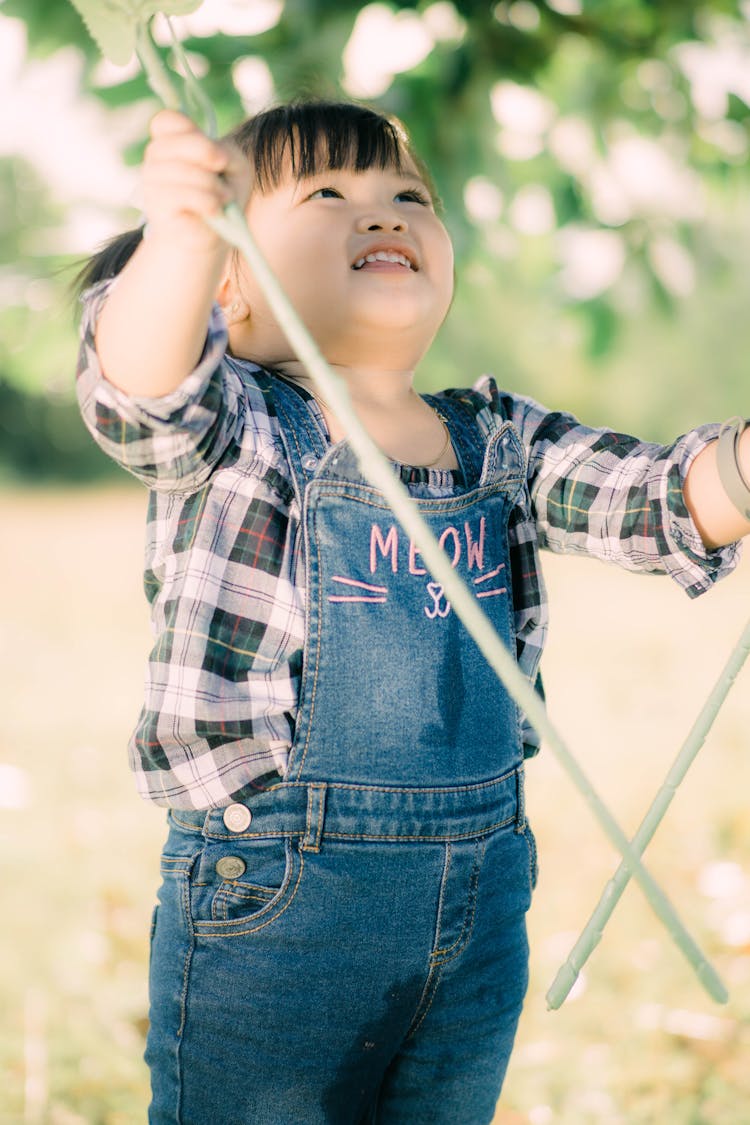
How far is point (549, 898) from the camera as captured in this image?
101 inches

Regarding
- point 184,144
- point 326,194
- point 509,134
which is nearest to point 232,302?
point 326,194

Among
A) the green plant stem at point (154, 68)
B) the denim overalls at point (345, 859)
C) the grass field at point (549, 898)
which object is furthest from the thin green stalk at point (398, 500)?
the grass field at point (549, 898)

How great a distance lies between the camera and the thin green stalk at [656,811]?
3.26 ft

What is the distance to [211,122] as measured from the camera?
33.8 inches

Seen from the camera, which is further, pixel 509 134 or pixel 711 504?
pixel 509 134

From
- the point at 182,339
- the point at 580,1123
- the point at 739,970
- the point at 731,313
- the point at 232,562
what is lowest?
the point at 580,1123

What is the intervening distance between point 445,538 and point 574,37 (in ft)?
5.92

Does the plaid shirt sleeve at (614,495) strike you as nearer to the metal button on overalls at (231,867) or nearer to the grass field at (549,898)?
the metal button on overalls at (231,867)

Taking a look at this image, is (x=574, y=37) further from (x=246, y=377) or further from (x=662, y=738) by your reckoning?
(x=662, y=738)

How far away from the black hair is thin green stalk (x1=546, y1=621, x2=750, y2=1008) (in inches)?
24.7

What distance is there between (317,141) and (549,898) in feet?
6.06

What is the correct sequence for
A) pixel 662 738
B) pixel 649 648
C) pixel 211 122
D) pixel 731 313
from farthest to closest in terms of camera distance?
Result: pixel 731 313 → pixel 649 648 → pixel 662 738 → pixel 211 122

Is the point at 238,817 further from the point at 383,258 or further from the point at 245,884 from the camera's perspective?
the point at 383,258

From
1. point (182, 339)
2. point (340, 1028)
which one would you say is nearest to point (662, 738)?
point (340, 1028)
